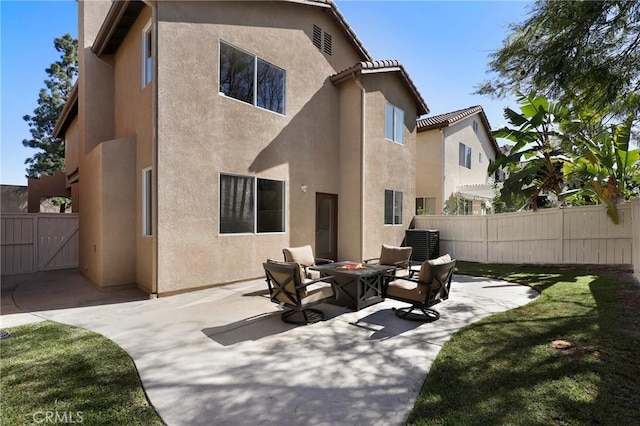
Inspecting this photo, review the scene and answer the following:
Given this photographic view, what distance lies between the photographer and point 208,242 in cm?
860

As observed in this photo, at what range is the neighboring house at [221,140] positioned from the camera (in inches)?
320

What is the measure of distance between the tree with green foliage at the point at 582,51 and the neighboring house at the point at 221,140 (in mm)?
6910

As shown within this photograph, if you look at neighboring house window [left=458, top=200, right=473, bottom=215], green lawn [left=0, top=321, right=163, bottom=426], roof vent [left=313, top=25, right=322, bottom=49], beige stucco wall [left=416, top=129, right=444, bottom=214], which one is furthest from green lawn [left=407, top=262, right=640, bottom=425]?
neighboring house window [left=458, top=200, right=473, bottom=215]

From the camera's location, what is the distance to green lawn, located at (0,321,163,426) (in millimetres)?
3189

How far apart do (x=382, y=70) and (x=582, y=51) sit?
8740mm

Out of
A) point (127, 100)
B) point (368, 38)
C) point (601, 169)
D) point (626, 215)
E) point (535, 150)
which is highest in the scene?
point (368, 38)

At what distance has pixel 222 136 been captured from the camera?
899cm

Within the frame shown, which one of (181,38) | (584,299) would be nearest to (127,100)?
(181,38)

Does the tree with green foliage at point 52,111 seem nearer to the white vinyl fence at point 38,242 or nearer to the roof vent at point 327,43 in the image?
the white vinyl fence at point 38,242

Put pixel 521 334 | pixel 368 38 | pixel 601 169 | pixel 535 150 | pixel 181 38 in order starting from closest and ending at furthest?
pixel 521 334
pixel 181 38
pixel 601 169
pixel 535 150
pixel 368 38

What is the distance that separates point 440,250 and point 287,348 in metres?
11.9

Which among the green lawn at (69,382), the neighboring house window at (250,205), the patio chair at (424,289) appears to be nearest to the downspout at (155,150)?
the neighboring house window at (250,205)

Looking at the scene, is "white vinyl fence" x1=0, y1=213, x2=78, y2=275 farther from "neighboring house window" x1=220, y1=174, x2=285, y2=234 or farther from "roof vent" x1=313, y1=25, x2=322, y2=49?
"roof vent" x1=313, y1=25, x2=322, y2=49

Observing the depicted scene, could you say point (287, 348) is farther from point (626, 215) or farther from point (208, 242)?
point (626, 215)
